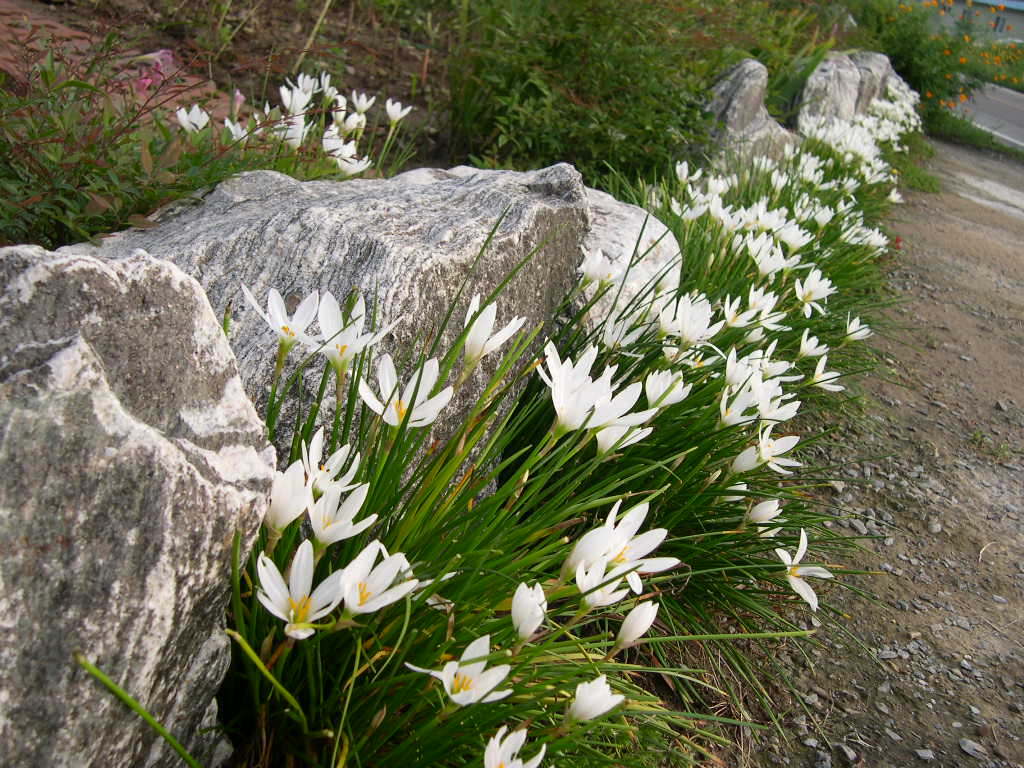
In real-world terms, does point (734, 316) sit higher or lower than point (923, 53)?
lower

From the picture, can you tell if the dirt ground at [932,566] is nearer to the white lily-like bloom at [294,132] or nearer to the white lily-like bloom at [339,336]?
the white lily-like bloom at [339,336]

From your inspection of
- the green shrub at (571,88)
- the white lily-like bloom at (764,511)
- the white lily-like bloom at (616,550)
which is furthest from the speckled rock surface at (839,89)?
the white lily-like bloom at (616,550)

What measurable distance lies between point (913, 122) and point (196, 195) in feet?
36.5

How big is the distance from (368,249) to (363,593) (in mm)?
1128

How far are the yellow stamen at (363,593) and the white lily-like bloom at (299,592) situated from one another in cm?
3

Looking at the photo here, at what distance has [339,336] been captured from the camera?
138 cm

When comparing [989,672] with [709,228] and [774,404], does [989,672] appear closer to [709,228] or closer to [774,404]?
[774,404]

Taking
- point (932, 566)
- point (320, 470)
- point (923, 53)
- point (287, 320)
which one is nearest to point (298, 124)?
point (287, 320)

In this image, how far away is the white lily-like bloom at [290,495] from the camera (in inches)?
47.4

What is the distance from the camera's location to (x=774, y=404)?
2.16m

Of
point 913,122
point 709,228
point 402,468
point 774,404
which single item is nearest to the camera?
point 402,468

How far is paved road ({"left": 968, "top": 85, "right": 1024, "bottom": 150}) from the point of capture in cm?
1570

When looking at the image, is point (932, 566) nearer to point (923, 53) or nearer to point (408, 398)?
point (408, 398)

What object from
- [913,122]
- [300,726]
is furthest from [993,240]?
[300,726]
